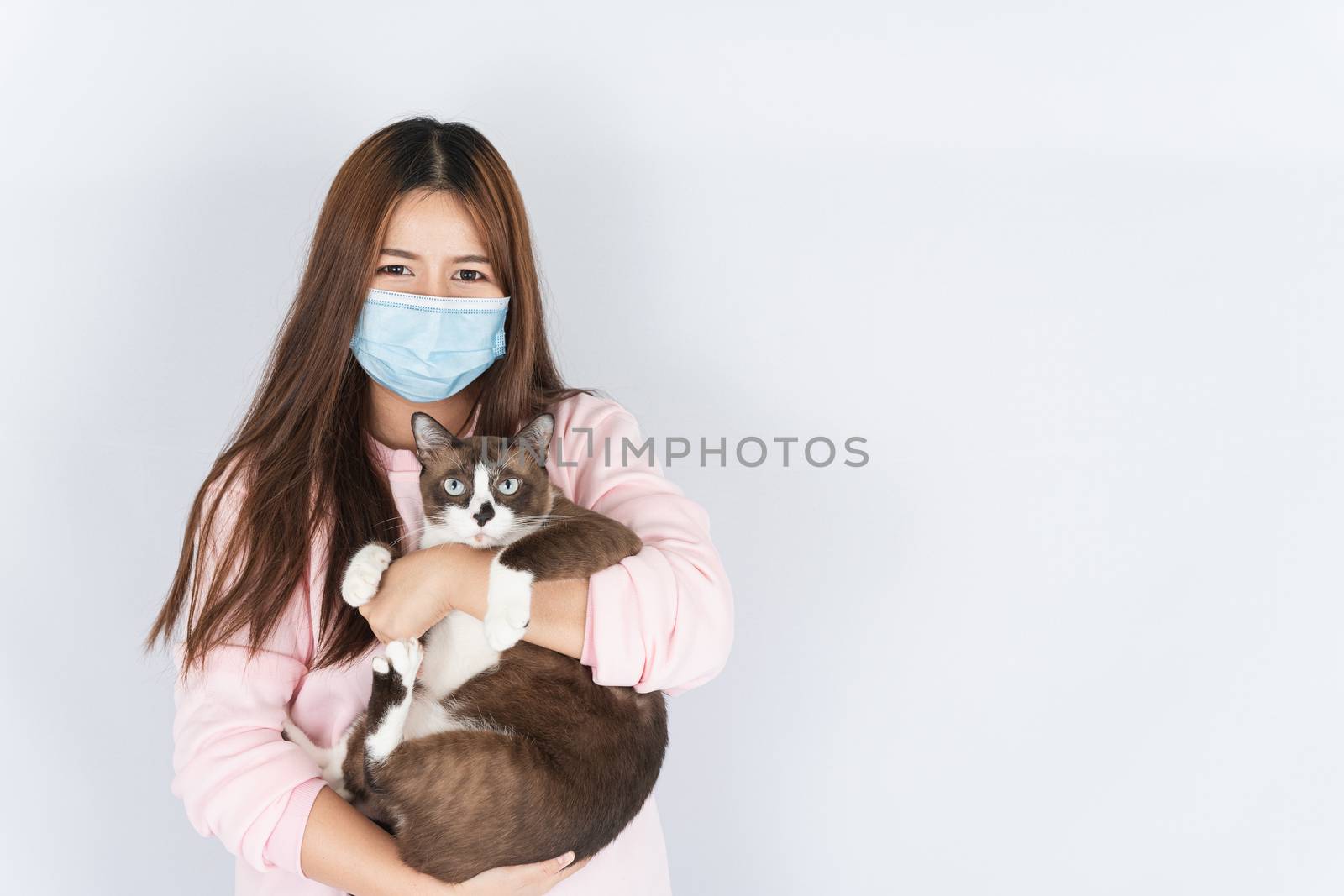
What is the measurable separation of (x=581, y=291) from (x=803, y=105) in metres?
0.82

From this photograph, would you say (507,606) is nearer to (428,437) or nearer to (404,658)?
(404,658)

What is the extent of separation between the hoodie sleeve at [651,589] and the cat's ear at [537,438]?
0.40 feet

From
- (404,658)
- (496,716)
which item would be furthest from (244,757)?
(496,716)

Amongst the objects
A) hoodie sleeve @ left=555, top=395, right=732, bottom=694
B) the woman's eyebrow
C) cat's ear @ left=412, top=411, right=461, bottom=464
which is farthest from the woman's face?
hoodie sleeve @ left=555, top=395, right=732, bottom=694

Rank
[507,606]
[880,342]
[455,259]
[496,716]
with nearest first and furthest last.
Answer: [507,606] < [496,716] < [455,259] < [880,342]

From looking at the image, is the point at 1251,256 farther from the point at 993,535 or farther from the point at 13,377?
the point at 13,377

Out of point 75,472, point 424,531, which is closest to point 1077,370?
point 424,531

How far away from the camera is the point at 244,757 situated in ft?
6.30

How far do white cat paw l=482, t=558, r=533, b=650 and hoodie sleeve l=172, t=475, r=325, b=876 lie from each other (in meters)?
0.47

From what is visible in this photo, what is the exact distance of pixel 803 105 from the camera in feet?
9.58

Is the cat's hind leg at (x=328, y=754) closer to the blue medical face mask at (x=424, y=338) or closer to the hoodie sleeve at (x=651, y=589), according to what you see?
the hoodie sleeve at (x=651, y=589)

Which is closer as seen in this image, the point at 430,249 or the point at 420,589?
the point at 420,589

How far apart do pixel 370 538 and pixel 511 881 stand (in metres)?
0.75

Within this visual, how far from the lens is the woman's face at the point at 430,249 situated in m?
2.16
